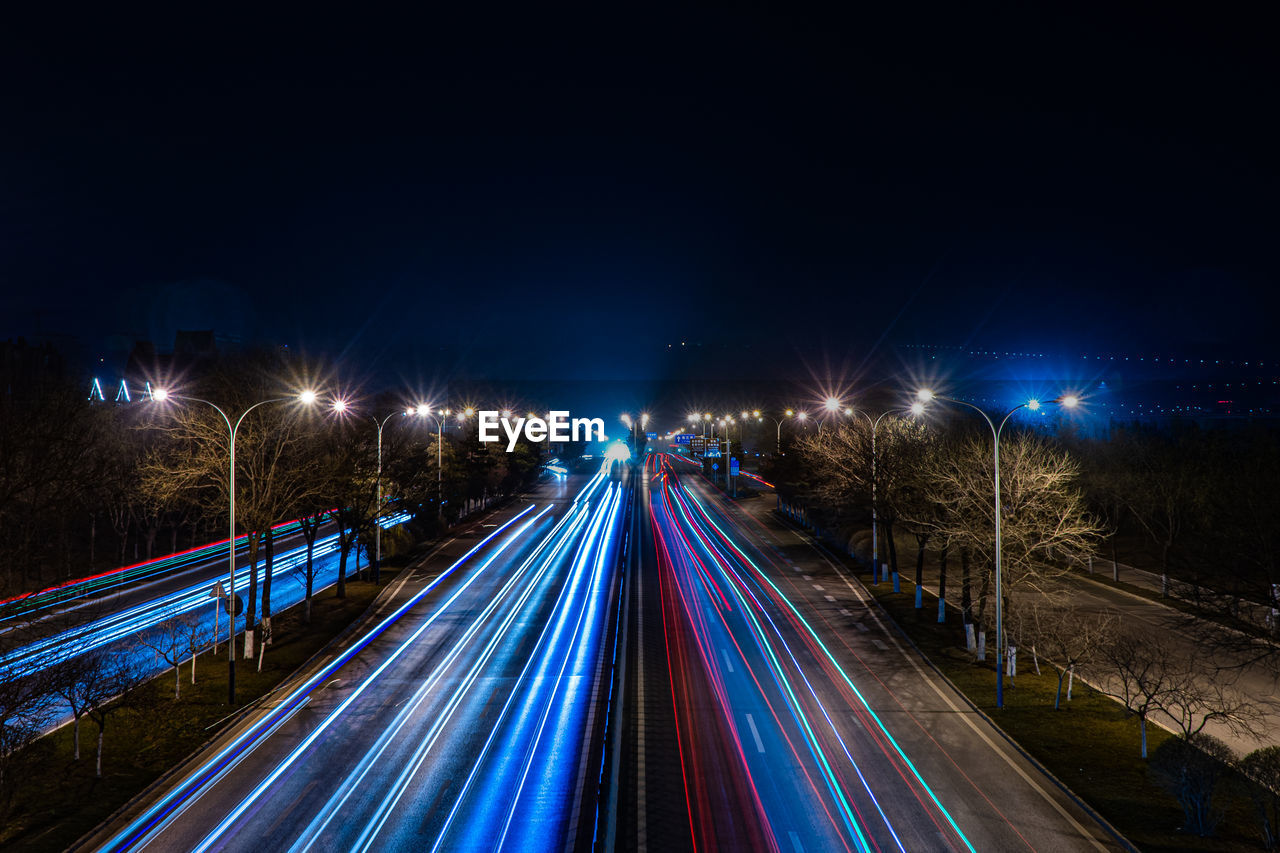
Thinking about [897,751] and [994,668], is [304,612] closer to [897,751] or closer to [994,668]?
[897,751]

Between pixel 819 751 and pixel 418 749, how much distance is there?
944 centimetres

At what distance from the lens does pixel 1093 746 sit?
16.9 meters

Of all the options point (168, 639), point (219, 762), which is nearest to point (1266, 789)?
point (219, 762)

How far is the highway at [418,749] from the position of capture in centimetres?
1327

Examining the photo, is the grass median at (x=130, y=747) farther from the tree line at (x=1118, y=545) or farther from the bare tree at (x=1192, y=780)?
the tree line at (x=1118, y=545)

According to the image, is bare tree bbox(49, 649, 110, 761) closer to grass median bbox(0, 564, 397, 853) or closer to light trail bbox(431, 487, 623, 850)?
grass median bbox(0, 564, 397, 853)

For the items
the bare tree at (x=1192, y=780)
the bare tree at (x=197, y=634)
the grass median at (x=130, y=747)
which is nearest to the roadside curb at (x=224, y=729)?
the grass median at (x=130, y=747)

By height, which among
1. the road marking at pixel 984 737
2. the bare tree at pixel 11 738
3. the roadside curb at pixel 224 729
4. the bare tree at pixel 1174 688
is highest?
the bare tree at pixel 11 738

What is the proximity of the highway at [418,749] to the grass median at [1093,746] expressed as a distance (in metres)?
10.3

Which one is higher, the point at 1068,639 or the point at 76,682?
the point at 76,682

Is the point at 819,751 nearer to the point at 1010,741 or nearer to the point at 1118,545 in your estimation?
the point at 1010,741

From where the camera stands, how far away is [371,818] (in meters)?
13.7

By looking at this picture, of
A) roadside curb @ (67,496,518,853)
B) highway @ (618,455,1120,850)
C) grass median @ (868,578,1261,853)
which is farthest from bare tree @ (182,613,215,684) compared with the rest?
grass median @ (868,578,1261,853)

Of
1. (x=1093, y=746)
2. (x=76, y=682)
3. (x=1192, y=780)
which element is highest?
(x=76, y=682)
